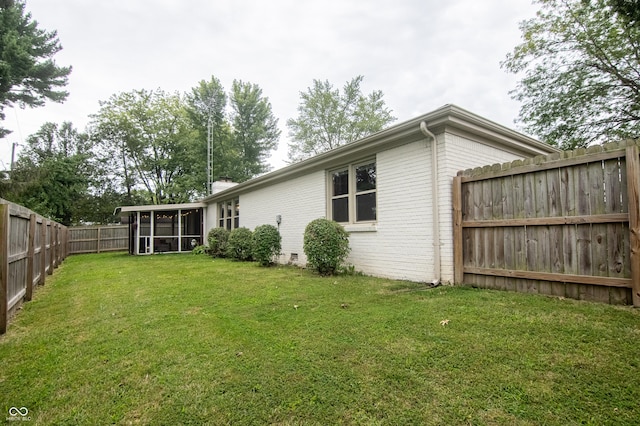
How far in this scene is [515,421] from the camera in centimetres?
161

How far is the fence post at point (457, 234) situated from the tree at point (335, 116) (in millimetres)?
21374

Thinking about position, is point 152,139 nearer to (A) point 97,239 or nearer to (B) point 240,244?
(A) point 97,239

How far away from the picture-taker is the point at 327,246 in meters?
6.19

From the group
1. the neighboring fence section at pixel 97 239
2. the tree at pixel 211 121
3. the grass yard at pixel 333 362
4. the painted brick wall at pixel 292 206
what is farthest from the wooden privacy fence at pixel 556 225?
the tree at pixel 211 121

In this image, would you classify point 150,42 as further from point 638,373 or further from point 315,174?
point 638,373

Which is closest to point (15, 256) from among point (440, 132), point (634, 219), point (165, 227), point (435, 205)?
point (435, 205)

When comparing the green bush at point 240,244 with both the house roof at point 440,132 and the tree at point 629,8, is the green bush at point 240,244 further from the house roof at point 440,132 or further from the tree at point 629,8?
the tree at point 629,8

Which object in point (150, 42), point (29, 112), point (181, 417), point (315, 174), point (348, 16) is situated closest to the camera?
point (181, 417)

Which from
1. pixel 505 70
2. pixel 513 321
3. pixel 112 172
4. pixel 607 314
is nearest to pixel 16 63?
pixel 112 172

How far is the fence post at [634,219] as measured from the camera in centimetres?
314

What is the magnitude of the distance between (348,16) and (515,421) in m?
11.4

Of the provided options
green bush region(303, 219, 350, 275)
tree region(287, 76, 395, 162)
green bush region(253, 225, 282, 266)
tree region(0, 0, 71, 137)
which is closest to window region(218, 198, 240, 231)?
green bush region(253, 225, 282, 266)

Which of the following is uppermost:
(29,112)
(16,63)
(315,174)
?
(16,63)

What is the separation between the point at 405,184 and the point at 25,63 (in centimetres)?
1561
